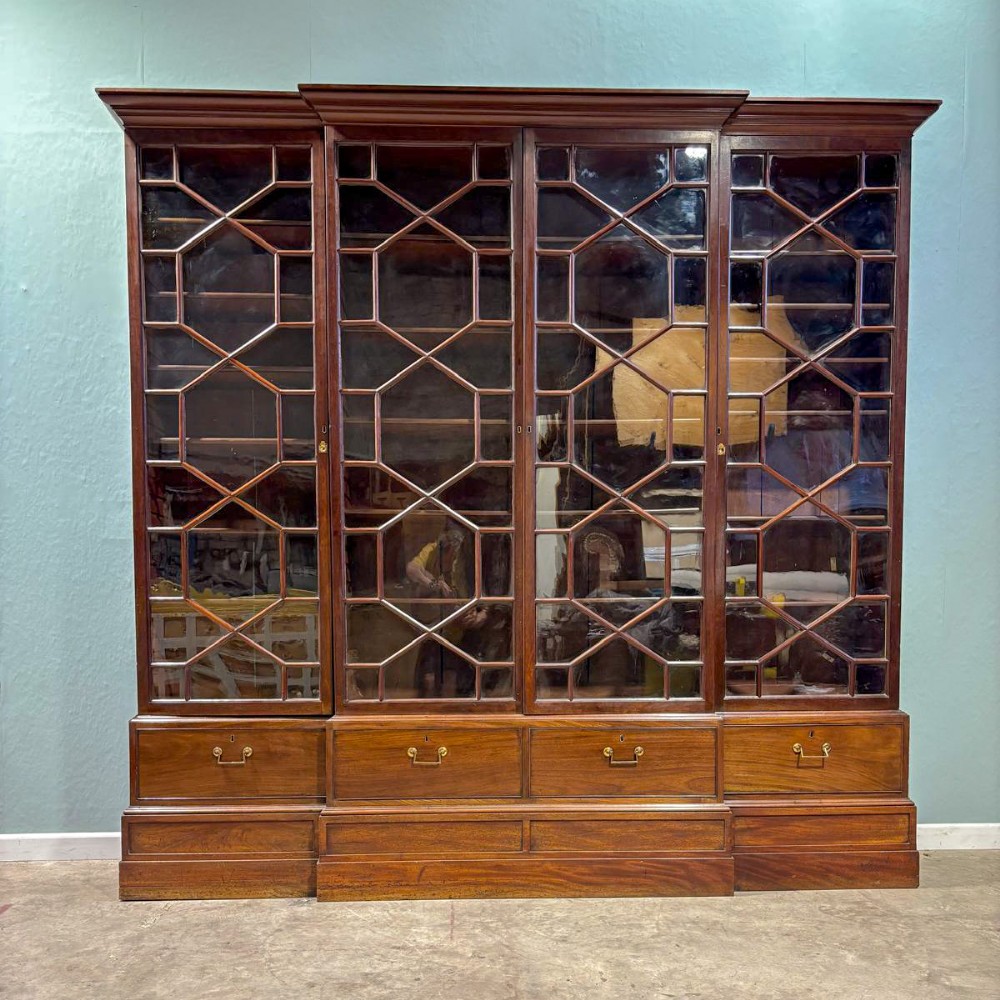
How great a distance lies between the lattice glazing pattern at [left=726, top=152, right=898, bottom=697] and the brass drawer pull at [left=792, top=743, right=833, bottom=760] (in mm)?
160

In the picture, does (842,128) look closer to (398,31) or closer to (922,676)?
(398,31)

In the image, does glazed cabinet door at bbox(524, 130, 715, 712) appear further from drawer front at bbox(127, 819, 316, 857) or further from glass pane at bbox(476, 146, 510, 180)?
drawer front at bbox(127, 819, 316, 857)

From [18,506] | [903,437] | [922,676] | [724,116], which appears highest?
[724,116]

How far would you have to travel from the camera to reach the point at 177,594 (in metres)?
2.18

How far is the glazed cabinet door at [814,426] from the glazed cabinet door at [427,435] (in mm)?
702

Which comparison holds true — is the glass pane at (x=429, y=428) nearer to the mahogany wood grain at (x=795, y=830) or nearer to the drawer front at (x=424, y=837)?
the drawer front at (x=424, y=837)

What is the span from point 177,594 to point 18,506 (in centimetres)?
71

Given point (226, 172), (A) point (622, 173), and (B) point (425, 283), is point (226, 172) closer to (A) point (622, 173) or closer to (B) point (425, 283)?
(B) point (425, 283)

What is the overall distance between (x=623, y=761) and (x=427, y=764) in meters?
0.57

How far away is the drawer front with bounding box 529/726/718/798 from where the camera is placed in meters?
2.15

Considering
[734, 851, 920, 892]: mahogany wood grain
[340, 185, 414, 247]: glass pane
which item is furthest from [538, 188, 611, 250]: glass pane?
[734, 851, 920, 892]: mahogany wood grain

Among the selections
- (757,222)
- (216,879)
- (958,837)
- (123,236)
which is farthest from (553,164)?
(958,837)

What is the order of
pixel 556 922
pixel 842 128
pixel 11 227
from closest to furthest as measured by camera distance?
pixel 556 922 → pixel 842 128 → pixel 11 227

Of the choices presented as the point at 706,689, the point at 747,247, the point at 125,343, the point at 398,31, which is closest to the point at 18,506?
the point at 125,343
